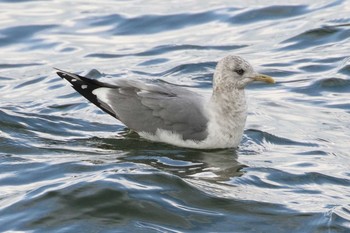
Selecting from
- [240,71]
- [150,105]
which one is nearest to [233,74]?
[240,71]

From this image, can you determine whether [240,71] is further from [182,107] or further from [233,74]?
[182,107]

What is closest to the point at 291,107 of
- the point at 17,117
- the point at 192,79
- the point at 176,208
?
the point at 192,79

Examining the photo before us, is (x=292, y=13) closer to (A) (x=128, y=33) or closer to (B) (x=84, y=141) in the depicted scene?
(A) (x=128, y=33)

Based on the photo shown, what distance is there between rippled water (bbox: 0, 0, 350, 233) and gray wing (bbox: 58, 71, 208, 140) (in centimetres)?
22

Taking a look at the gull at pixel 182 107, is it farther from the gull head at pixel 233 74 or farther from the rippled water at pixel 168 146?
the rippled water at pixel 168 146

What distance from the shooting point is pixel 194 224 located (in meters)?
7.55

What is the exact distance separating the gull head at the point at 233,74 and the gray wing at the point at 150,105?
0.30 m

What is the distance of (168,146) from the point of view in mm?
9938

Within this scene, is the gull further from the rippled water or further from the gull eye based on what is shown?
the rippled water

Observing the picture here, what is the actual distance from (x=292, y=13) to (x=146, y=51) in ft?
9.23

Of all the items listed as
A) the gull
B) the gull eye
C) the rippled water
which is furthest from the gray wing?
the gull eye

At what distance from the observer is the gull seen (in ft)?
32.0

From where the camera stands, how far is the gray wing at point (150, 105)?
9734 mm

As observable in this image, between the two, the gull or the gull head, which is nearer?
the gull
